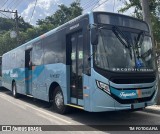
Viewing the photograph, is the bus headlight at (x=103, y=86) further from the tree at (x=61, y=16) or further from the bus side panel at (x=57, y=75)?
the tree at (x=61, y=16)

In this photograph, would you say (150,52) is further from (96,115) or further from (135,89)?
(96,115)

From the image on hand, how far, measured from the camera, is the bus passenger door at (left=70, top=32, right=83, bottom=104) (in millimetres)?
8961

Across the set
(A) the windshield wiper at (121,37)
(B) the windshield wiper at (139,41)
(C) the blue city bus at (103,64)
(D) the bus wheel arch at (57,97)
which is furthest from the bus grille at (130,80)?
(D) the bus wheel arch at (57,97)

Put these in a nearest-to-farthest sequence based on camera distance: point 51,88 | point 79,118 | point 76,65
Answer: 1. point 76,65
2. point 79,118
3. point 51,88

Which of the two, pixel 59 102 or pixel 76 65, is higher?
pixel 76 65

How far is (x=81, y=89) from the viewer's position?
8859 mm

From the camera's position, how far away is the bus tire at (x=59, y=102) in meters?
10.3

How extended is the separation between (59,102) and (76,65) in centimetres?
194

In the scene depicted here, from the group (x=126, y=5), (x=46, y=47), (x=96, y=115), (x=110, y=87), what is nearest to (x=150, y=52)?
(x=110, y=87)

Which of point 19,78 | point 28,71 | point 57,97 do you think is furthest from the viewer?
point 19,78

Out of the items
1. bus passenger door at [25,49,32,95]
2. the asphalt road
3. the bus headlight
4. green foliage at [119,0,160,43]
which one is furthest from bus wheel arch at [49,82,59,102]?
green foliage at [119,0,160,43]

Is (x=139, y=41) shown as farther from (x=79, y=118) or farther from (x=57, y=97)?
(x=57, y=97)

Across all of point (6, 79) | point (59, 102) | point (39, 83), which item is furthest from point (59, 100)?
point (6, 79)

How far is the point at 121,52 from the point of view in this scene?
838cm
